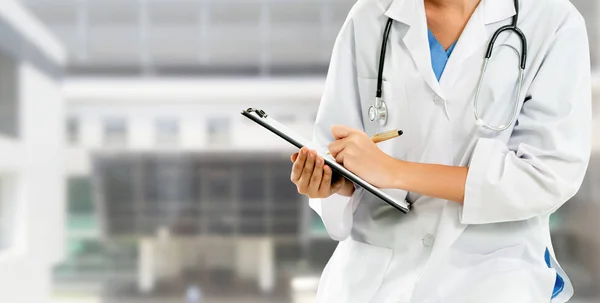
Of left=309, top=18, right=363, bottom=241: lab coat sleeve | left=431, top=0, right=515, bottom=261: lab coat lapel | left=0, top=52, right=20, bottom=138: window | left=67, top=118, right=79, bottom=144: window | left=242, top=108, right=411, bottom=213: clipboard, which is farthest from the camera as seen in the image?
left=67, top=118, right=79, bottom=144: window

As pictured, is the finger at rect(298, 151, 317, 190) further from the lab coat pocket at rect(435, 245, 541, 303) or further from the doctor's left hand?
the lab coat pocket at rect(435, 245, 541, 303)

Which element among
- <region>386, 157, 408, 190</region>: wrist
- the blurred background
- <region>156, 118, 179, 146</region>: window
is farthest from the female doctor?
<region>156, 118, 179, 146</region>: window

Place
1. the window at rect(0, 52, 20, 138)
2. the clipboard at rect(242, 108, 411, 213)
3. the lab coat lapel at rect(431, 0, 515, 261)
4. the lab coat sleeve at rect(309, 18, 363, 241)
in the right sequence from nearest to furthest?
the clipboard at rect(242, 108, 411, 213)
the lab coat lapel at rect(431, 0, 515, 261)
the lab coat sleeve at rect(309, 18, 363, 241)
the window at rect(0, 52, 20, 138)

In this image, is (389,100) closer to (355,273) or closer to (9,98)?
(355,273)

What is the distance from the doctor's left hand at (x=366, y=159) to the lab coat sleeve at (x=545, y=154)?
0.12 m

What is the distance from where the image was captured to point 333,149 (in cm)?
101

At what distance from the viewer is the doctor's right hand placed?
98 centimetres

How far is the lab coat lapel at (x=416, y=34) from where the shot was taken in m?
1.06

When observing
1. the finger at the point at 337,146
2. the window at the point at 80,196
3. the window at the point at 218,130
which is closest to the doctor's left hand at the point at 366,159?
the finger at the point at 337,146

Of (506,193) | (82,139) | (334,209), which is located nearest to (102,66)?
(82,139)

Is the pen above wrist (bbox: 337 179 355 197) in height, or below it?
above

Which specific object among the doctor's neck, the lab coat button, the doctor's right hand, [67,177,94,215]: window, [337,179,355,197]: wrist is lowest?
[67,177,94,215]: window

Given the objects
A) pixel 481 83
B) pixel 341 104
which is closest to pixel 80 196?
pixel 341 104

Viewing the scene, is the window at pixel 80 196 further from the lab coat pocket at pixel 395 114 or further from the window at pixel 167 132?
the lab coat pocket at pixel 395 114
